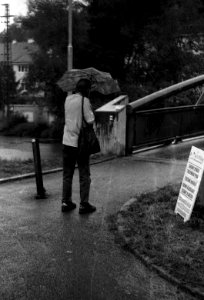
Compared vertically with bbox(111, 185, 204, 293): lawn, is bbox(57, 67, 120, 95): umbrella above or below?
above

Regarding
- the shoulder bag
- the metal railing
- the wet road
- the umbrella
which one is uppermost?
the umbrella

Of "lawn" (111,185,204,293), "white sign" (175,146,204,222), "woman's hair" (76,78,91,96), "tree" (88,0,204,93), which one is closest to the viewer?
"lawn" (111,185,204,293)

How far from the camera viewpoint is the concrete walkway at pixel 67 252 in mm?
4453

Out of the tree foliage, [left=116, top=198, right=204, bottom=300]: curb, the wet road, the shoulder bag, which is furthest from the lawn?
the tree foliage

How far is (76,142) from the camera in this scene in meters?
6.91

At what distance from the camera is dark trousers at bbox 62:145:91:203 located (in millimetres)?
7004

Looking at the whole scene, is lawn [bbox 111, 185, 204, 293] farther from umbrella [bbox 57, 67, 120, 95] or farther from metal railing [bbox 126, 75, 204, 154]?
metal railing [bbox 126, 75, 204, 154]

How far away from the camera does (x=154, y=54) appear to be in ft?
114

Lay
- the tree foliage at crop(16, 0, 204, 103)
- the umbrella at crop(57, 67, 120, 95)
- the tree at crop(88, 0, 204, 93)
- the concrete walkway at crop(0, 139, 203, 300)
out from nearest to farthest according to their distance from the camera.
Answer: the concrete walkway at crop(0, 139, 203, 300), the umbrella at crop(57, 67, 120, 95), the tree at crop(88, 0, 204, 93), the tree foliage at crop(16, 0, 204, 103)

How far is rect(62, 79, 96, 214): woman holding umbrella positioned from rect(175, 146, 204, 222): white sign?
1275 mm

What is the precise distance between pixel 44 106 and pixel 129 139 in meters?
28.7

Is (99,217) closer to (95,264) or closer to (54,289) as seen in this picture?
(95,264)

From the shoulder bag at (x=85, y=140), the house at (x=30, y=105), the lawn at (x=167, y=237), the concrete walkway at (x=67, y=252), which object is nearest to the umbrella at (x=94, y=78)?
the shoulder bag at (x=85, y=140)

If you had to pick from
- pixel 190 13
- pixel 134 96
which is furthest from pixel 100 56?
pixel 190 13
